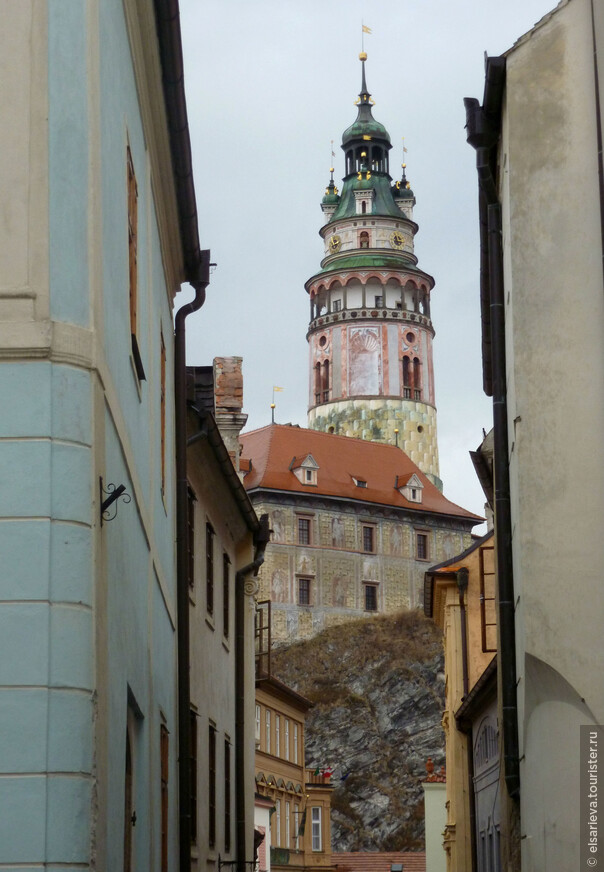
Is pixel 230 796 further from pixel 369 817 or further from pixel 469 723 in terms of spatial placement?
pixel 369 817

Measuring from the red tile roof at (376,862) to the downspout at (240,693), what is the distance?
123ft

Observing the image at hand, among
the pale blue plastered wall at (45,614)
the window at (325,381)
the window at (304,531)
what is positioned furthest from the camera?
the window at (325,381)

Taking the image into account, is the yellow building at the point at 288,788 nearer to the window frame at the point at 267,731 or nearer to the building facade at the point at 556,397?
the window frame at the point at 267,731

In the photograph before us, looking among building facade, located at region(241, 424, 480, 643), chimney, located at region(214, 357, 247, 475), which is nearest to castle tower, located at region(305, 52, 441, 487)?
building facade, located at region(241, 424, 480, 643)

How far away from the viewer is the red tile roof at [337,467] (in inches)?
3273

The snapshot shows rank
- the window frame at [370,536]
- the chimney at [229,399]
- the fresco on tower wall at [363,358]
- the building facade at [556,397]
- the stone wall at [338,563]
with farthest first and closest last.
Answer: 1. the fresco on tower wall at [363,358]
2. the window frame at [370,536]
3. the stone wall at [338,563]
4. the chimney at [229,399]
5. the building facade at [556,397]

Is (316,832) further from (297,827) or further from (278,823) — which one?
(278,823)

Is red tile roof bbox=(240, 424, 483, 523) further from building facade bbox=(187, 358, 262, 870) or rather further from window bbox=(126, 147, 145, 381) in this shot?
window bbox=(126, 147, 145, 381)

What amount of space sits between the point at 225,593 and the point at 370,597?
210 ft

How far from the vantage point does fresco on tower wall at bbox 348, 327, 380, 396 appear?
97.9 meters

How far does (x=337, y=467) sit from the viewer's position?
87188 mm

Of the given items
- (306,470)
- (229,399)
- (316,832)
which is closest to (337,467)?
(306,470)

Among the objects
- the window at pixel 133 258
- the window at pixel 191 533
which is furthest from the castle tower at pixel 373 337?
the window at pixel 133 258

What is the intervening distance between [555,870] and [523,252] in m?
4.04
